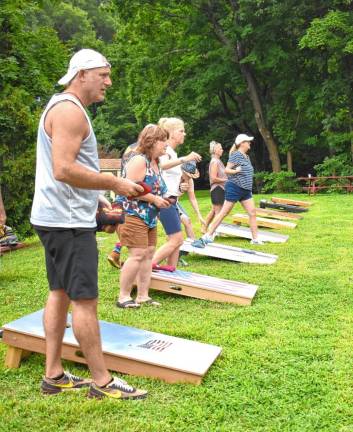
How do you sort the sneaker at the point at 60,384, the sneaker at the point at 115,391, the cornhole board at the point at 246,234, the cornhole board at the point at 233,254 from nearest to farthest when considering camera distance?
the sneaker at the point at 115,391
the sneaker at the point at 60,384
the cornhole board at the point at 233,254
the cornhole board at the point at 246,234

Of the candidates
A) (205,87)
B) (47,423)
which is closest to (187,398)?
(47,423)

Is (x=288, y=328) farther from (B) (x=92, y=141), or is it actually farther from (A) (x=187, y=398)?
(B) (x=92, y=141)

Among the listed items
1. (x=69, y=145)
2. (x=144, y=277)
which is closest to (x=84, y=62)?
(x=69, y=145)

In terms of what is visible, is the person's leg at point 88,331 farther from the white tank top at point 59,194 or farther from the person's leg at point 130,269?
the person's leg at point 130,269

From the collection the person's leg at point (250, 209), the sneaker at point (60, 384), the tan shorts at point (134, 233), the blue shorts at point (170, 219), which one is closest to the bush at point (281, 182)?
the person's leg at point (250, 209)

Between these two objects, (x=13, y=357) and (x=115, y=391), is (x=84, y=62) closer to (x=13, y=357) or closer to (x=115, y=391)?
(x=115, y=391)

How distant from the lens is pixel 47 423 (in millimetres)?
3148

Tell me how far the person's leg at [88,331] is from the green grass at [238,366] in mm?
234

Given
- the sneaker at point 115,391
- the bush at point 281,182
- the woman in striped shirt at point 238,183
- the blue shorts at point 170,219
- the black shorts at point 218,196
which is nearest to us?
the sneaker at point 115,391

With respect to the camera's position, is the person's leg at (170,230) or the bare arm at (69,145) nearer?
the bare arm at (69,145)

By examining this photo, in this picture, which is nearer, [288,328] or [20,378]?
[20,378]

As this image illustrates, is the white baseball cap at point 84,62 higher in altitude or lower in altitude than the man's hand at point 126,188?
higher

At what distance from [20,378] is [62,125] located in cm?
182

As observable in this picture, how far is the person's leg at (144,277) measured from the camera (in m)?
5.69
